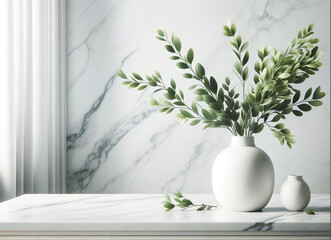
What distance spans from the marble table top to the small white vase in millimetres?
24

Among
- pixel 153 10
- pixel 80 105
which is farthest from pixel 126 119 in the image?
pixel 153 10

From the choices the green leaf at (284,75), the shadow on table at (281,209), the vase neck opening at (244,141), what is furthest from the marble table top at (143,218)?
the green leaf at (284,75)

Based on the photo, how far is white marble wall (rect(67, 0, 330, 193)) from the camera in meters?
1.70

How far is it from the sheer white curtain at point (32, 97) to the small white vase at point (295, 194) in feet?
2.90

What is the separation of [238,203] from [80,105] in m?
0.98

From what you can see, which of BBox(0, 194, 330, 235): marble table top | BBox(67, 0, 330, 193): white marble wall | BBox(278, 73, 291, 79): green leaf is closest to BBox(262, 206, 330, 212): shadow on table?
BBox(0, 194, 330, 235): marble table top

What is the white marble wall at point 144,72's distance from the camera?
170cm

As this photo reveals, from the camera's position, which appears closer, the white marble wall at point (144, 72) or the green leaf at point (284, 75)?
the green leaf at point (284, 75)

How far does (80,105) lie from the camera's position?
5.65ft

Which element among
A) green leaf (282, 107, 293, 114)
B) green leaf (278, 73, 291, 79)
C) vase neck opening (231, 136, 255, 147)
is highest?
green leaf (278, 73, 291, 79)

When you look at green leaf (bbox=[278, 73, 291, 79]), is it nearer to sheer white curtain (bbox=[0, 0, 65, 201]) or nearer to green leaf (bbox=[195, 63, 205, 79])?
green leaf (bbox=[195, 63, 205, 79])

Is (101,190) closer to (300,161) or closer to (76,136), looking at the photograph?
(76,136)

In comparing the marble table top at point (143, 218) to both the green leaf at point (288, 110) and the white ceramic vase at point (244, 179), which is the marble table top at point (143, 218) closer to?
the white ceramic vase at point (244, 179)

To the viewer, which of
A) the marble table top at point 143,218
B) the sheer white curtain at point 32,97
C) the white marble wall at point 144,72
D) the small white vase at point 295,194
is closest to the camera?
the marble table top at point 143,218
